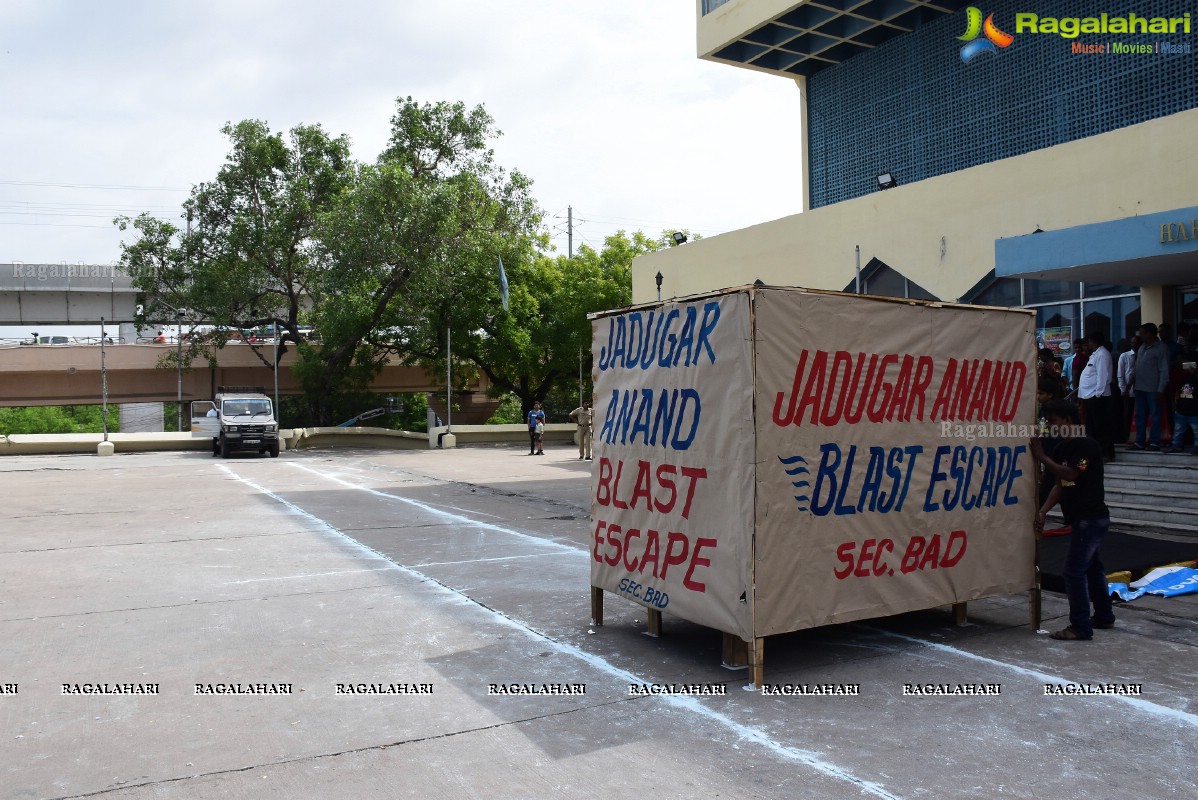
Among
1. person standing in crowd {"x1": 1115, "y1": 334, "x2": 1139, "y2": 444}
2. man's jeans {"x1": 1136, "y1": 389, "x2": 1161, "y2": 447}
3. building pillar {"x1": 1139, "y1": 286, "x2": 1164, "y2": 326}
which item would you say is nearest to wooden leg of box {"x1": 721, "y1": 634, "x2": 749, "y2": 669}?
man's jeans {"x1": 1136, "y1": 389, "x2": 1161, "y2": 447}

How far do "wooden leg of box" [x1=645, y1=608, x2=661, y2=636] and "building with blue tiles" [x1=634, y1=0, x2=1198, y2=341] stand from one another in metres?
9.04

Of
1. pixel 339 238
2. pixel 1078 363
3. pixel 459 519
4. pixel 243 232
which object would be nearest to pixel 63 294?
pixel 243 232

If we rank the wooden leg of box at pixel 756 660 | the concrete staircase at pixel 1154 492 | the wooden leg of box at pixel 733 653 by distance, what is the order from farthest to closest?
the concrete staircase at pixel 1154 492 → the wooden leg of box at pixel 733 653 → the wooden leg of box at pixel 756 660

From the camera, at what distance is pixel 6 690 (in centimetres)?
574

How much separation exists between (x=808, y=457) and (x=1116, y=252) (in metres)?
8.84

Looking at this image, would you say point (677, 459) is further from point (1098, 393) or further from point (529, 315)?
point (529, 315)

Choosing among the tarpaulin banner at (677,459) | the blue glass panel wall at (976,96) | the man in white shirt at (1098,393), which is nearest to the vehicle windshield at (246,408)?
the blue glass panel wall at (976,96)

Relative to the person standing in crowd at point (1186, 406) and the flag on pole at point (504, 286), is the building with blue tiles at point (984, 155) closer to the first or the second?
the person standing in crowd at point (1186, 406)

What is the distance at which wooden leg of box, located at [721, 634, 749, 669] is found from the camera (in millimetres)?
6035

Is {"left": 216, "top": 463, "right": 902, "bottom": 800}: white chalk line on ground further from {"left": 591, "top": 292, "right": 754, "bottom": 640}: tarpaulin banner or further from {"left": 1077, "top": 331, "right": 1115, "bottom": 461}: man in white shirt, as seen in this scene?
{"left": 1077, "top": 331, "right": 1115, "bottom": 461}: man in white shirt

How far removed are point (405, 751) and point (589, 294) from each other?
36121mm

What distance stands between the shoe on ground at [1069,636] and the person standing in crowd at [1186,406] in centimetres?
727

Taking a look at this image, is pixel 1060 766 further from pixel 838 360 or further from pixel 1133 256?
pixel 1133 256

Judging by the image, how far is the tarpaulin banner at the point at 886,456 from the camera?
5.86m
